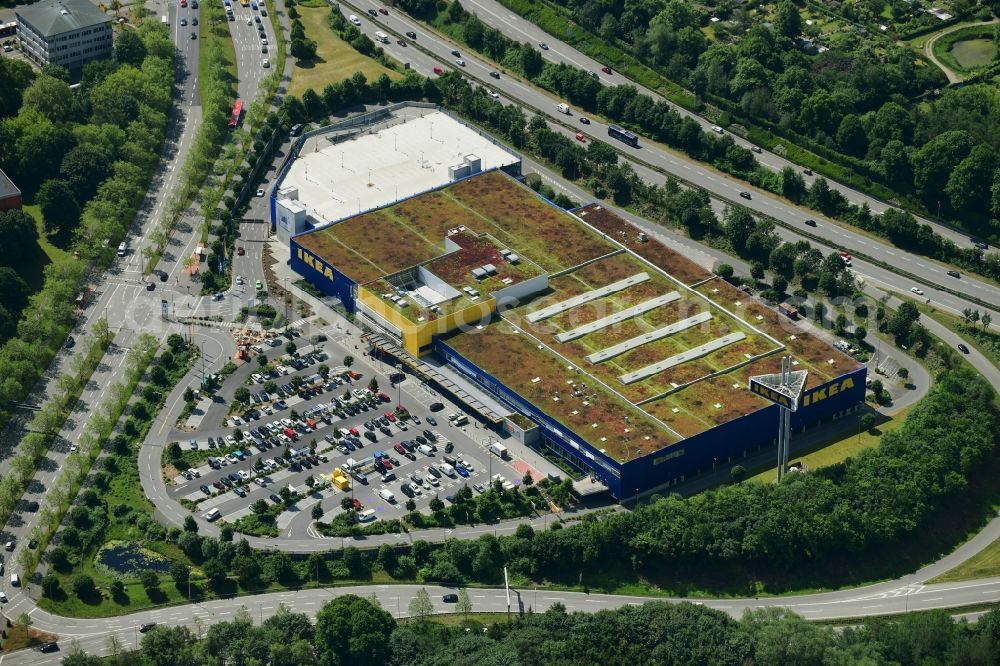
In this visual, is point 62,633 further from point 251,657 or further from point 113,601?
point 251,657

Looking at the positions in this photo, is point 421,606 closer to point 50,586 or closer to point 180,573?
point 180,573

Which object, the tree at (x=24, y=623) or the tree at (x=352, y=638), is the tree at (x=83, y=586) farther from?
the tree at (x=352, y=638)

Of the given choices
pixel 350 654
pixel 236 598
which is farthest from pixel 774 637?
pixel 236 598

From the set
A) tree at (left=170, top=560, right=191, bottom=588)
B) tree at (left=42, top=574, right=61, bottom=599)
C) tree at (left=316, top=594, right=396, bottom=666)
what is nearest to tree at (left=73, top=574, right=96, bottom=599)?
tree at (left=42, top=574, right=61, bottom=599)

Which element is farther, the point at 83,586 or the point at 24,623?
the point at 83,586

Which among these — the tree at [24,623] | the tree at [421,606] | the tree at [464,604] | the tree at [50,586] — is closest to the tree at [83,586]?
the tree at [50,586]

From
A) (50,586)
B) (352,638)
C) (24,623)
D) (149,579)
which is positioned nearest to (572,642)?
(352,638)

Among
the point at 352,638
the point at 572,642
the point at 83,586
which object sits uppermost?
the point at 352,638
